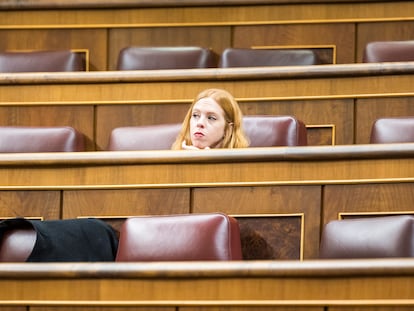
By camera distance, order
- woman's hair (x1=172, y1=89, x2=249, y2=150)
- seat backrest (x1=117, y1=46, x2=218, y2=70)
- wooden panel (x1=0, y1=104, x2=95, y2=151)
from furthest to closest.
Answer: seat backrest (x1=117, y1=46, x2=218, y2=70) < wooden panel (x1=0, y1=104, x2=95, y2=151) < woman's hair (x1=172, y1=89, x2=249, y2=150)

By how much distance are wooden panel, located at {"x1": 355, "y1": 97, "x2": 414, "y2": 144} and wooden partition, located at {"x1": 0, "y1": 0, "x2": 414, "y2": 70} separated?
7.8 inches

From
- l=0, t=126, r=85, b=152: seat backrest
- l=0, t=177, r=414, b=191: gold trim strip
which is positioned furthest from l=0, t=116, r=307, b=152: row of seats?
l=0, t=177, r=414, b=191: gold trim strip

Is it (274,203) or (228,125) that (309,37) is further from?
(274,203)

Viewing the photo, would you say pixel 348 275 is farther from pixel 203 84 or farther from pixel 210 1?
pixel 210 1

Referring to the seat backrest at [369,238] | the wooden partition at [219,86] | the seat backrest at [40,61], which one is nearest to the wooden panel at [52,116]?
the wooden partition at [219,86]

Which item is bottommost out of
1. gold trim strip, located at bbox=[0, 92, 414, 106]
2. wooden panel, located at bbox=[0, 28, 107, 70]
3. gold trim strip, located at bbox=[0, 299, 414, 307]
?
gold trim strip, located at bbox=[0, 299, 414, 307]

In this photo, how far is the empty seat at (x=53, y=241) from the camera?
0.67 metres

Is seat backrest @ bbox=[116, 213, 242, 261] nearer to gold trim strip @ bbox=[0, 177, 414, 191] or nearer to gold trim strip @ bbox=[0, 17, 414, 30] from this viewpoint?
gold trim strip @ bbox=[0, 177, 414, 191]

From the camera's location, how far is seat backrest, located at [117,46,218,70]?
1.07m

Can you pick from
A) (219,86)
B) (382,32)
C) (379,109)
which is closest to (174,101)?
(219,86)

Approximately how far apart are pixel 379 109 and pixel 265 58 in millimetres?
168

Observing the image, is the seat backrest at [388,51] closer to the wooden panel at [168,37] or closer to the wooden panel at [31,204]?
the wooden panel at [168,37]

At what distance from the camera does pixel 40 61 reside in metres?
1.09

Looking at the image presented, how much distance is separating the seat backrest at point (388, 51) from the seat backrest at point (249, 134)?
211 mm
